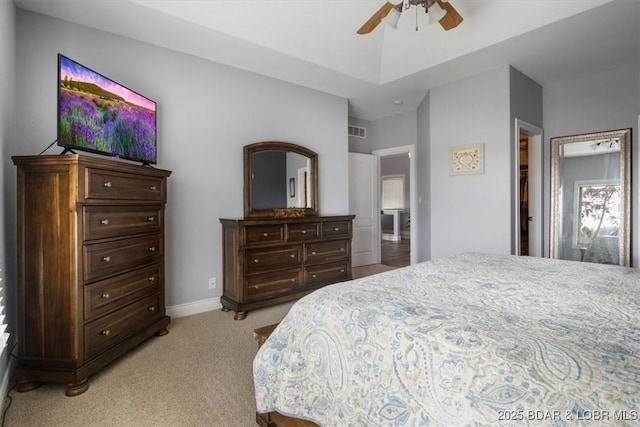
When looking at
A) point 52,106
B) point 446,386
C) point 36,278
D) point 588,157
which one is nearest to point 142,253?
point 36,278

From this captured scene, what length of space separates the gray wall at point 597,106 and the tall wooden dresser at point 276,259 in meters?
2.86

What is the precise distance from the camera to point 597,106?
12.4 ft

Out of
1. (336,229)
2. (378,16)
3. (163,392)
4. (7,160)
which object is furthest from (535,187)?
(7,160)

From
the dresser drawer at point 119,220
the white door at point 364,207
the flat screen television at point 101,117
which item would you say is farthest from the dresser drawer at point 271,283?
the white door at point 364,207

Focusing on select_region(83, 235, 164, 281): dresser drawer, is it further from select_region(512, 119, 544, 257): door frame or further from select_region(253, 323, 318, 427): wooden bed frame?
select_region(512, 119, 544, 257): door frame

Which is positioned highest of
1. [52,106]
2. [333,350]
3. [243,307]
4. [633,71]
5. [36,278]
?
[633,71]

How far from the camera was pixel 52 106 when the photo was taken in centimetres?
250

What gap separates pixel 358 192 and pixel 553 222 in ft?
8.96

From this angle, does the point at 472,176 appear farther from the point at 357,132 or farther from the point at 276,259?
the point at 276,259

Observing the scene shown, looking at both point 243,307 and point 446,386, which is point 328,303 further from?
point 243,307

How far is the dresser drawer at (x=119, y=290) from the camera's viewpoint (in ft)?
6.40

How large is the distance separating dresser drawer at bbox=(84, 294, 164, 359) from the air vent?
4.08 meters

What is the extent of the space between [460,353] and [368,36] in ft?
11.5

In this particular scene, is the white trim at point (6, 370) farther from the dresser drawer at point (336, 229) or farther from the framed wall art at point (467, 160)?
the framed wall art at point (467, 160)
